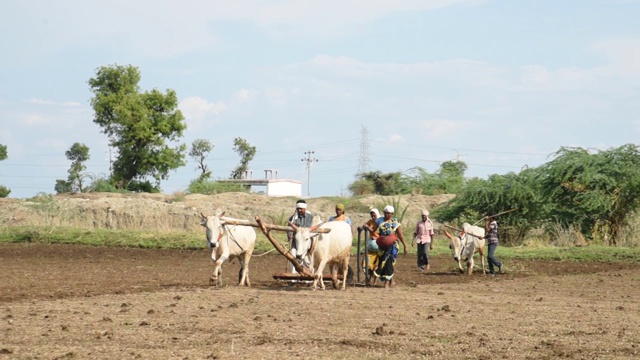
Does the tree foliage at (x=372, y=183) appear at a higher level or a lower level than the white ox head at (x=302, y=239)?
higher

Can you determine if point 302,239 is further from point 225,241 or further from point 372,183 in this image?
point 372,183

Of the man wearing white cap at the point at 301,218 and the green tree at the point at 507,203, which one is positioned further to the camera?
the green tree at the point at 507,203

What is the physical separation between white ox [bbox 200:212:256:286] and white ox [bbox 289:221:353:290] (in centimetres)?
151

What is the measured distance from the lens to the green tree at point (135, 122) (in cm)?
5894

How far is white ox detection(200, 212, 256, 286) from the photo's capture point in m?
17.3

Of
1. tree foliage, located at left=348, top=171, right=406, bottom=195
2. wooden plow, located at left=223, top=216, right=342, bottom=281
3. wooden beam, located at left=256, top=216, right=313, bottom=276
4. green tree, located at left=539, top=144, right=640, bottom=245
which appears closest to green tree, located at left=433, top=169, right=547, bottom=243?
green tree, located at left=539, top=144, right=640, bottom=245

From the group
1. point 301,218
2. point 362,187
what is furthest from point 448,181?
point 301,218

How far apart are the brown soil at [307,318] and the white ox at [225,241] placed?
524 mm

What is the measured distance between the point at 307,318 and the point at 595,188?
24549mm

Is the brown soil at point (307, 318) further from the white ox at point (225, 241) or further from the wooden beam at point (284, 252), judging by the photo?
the white ox at point (225, 241)

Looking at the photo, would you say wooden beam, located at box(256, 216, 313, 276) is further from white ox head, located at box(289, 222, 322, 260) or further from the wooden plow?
white ox head, located at box(289, 222, 322, 260)

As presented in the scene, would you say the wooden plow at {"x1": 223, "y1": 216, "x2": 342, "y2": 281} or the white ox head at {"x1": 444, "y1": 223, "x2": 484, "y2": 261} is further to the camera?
the white ox head at {"x1": 444, "y1": 223, "x2": 484, "y2": 261}

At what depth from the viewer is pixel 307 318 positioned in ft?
43.3

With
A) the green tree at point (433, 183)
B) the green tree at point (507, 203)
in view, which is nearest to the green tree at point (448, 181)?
the green tree at point (433, 183)
